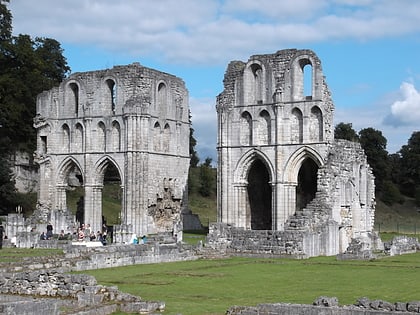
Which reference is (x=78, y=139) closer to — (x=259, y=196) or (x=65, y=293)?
(x=259, y=196)

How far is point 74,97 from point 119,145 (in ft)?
17.0

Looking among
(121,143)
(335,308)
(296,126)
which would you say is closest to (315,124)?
(296,126)

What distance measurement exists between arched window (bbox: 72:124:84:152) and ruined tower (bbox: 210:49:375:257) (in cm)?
1083

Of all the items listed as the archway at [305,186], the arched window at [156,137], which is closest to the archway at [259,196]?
the archway at [305,186]

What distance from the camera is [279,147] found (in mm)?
41625

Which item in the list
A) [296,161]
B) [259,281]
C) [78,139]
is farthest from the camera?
[78,139]

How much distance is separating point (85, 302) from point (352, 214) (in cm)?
2377

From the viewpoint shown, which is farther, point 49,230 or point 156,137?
point 156,137

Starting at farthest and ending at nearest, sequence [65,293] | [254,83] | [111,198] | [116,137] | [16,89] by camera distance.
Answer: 1. [111,198]
2. [16,89]
3. [116,137]
4. [254,83]
5. [65,293]

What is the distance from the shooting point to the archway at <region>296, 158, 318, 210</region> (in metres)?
44.7

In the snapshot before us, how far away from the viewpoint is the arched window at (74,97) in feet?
165

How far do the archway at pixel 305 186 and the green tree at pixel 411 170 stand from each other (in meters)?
40.6

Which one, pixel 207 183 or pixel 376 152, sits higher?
pixel 376 152

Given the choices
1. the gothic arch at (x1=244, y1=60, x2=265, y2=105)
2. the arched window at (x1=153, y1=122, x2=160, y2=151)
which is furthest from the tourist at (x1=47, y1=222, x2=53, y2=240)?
the gothic arch at (x1=244, y1=60, x2=265, y2=105)
